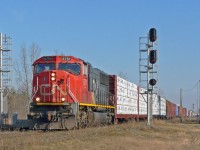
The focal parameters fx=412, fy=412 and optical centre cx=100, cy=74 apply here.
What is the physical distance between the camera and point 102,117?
28.8 meters

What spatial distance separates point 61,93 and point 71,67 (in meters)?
1.84

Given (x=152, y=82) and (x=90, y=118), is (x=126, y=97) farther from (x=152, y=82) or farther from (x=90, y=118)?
(x=90, y=118)

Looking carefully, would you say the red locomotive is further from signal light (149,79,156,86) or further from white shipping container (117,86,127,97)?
white shipping container (117,86,127,97)

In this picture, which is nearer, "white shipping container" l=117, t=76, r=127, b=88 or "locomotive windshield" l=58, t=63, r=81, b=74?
"locomotive windshield" l=58, t=63, r=81, b=74

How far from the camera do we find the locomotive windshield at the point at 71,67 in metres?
23.7

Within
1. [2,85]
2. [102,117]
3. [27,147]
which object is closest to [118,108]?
[102,117]

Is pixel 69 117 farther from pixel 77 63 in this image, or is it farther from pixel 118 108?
pixel 118 108

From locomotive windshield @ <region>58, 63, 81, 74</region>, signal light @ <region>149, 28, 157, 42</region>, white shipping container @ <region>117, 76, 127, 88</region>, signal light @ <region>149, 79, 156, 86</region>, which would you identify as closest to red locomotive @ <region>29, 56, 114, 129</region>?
locomotive windshield @ <region>58, 63, 81, 74</region>

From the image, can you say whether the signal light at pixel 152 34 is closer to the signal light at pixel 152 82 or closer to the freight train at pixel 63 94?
the signal light at pixel 152 82

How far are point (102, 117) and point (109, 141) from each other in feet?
42.0

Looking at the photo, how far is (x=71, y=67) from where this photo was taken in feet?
78.8

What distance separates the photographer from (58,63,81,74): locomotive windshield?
934 inches

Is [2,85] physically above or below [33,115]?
above

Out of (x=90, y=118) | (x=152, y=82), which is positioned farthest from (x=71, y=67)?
(x=152, y=82)
